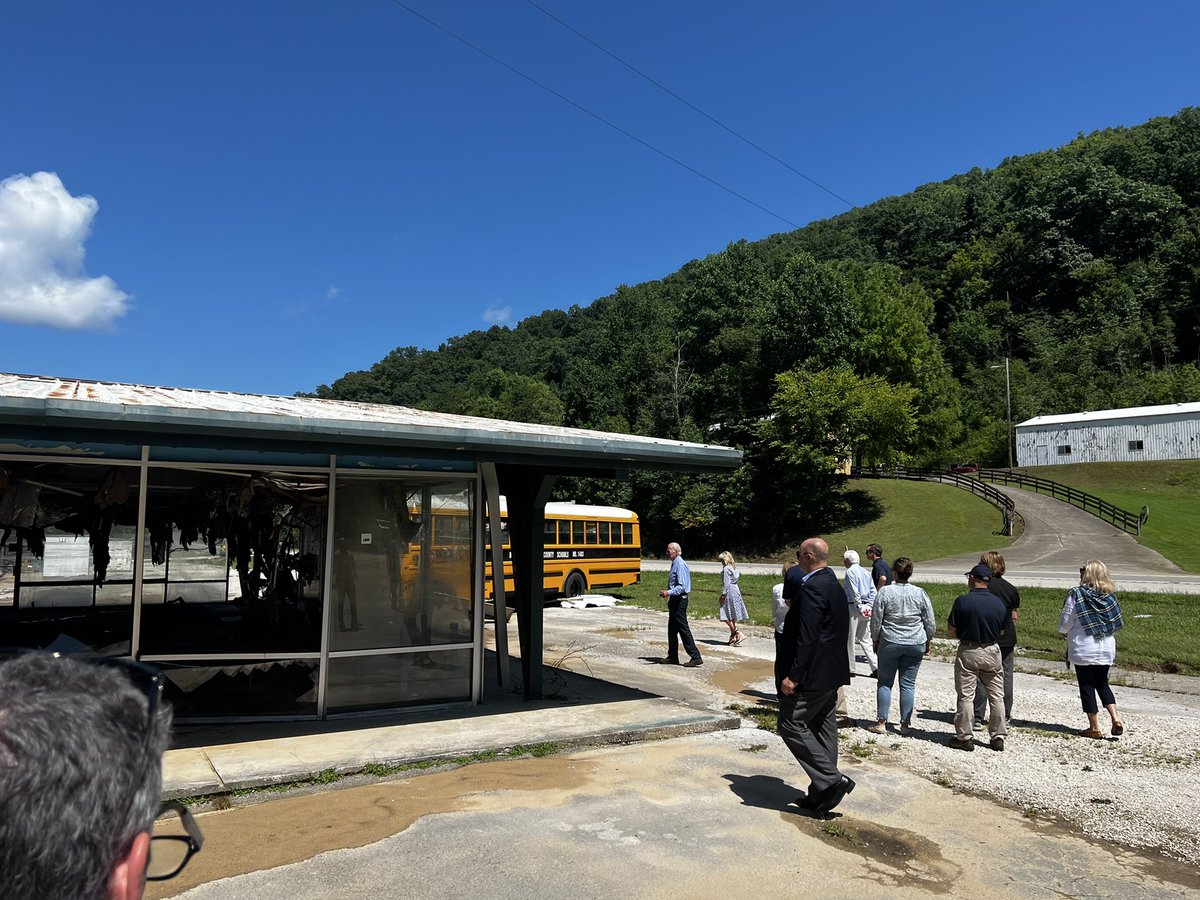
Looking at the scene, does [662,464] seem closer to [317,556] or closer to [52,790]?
[317,556]

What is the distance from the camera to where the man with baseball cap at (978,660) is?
8102 millimetres

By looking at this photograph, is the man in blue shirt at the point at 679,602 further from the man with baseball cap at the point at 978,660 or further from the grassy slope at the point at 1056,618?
the man with baseball cap at the point at 978,660

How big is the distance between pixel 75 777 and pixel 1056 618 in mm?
19645

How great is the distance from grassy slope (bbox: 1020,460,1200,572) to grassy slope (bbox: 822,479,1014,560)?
19.9 feet

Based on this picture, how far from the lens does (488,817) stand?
19.7 ft

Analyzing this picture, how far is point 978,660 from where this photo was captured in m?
8.14

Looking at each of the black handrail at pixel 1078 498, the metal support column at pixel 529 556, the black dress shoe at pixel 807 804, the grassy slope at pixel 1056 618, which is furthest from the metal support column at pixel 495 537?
the black handrail at pixel 1078 498

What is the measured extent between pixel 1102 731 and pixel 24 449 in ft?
37.1

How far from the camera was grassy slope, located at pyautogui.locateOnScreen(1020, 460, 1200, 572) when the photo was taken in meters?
32.2

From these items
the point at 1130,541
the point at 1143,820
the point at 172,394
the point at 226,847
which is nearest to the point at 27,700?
the point at 226,847

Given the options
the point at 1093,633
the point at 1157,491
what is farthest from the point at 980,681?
the point at 1157,491

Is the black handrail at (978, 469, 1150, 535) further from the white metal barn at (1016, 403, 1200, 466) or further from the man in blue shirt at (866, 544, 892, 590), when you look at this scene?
the man in blue shirt at (866, 544, 892, 590)

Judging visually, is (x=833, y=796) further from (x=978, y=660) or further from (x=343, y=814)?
(x=343, y=814)

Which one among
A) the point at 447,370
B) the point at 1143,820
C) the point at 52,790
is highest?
the point at 447,370
